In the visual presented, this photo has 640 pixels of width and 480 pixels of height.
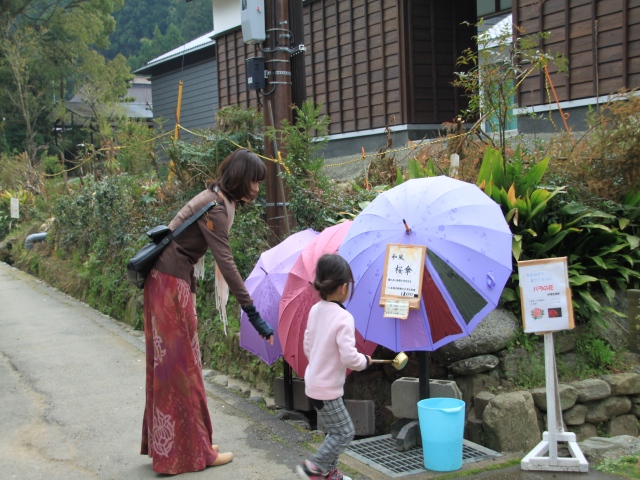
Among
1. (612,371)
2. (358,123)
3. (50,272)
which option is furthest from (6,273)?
(612,371)

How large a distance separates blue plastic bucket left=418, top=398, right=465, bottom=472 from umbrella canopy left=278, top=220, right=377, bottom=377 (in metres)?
0.74

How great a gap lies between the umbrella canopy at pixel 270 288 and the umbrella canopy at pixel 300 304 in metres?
0.30

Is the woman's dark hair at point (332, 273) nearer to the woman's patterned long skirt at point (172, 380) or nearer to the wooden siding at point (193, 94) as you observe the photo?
the woman's patterned long skirt at point (172, 380)

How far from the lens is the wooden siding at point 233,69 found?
1779 centimetres

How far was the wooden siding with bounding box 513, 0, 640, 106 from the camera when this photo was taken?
9344mm

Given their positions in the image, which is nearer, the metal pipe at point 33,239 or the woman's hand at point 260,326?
the woman's hand at point 260,326

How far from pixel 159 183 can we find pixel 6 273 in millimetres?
6040

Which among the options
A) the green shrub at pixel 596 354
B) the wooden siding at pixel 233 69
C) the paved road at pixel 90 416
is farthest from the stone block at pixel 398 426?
the wooden siding at pixel 233 69

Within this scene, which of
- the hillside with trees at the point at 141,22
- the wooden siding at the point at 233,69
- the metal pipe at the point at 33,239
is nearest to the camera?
the metal pipe at the point at 33,239

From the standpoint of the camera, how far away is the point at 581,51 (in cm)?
990

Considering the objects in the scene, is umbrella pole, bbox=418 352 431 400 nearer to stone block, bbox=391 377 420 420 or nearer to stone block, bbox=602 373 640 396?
stone block, bbox=391 377 420 420

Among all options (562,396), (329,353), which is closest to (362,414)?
(329,353)

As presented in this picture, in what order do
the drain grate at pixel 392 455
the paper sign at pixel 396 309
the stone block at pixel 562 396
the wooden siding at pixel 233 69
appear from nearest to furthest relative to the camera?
the paper sign at pixel 396 309 → the drain grate at pixel 392 455 → the stone block at pixel 562 396 → the wooden siding at pixel 233 69

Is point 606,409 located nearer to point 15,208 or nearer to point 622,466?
point 622,466
